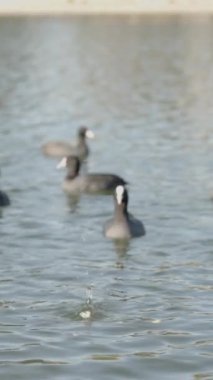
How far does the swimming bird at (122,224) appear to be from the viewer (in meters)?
18.0

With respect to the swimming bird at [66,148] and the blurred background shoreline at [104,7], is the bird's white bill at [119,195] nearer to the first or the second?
the swimming bird at [66,148]

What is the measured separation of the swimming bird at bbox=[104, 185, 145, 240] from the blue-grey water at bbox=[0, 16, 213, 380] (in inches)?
7.6

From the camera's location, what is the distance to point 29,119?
34.6 metres

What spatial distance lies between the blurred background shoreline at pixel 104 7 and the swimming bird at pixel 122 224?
9779 cm

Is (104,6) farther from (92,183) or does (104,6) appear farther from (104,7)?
(92,183)

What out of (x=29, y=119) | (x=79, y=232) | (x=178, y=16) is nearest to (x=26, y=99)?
(x=29, y=119)

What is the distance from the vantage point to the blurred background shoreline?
385 ft

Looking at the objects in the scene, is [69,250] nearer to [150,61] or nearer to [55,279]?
[55,279]

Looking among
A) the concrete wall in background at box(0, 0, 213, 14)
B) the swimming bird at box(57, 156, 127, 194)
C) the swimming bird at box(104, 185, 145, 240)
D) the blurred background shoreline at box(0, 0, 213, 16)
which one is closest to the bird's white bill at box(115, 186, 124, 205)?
the swimming bird at box(104, 185, 145, 240)

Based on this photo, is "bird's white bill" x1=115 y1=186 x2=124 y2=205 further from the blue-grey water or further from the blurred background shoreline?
the blurred background shoreline

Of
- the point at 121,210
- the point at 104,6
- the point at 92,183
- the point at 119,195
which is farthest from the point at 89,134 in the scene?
the point at 104,6

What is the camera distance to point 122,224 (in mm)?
18172

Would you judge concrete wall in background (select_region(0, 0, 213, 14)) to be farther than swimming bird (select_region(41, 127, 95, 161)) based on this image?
Yes

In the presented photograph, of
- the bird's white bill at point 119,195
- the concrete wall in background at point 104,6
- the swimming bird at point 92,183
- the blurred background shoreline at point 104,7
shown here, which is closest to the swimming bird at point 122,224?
the bird's white bill at point 119,195
